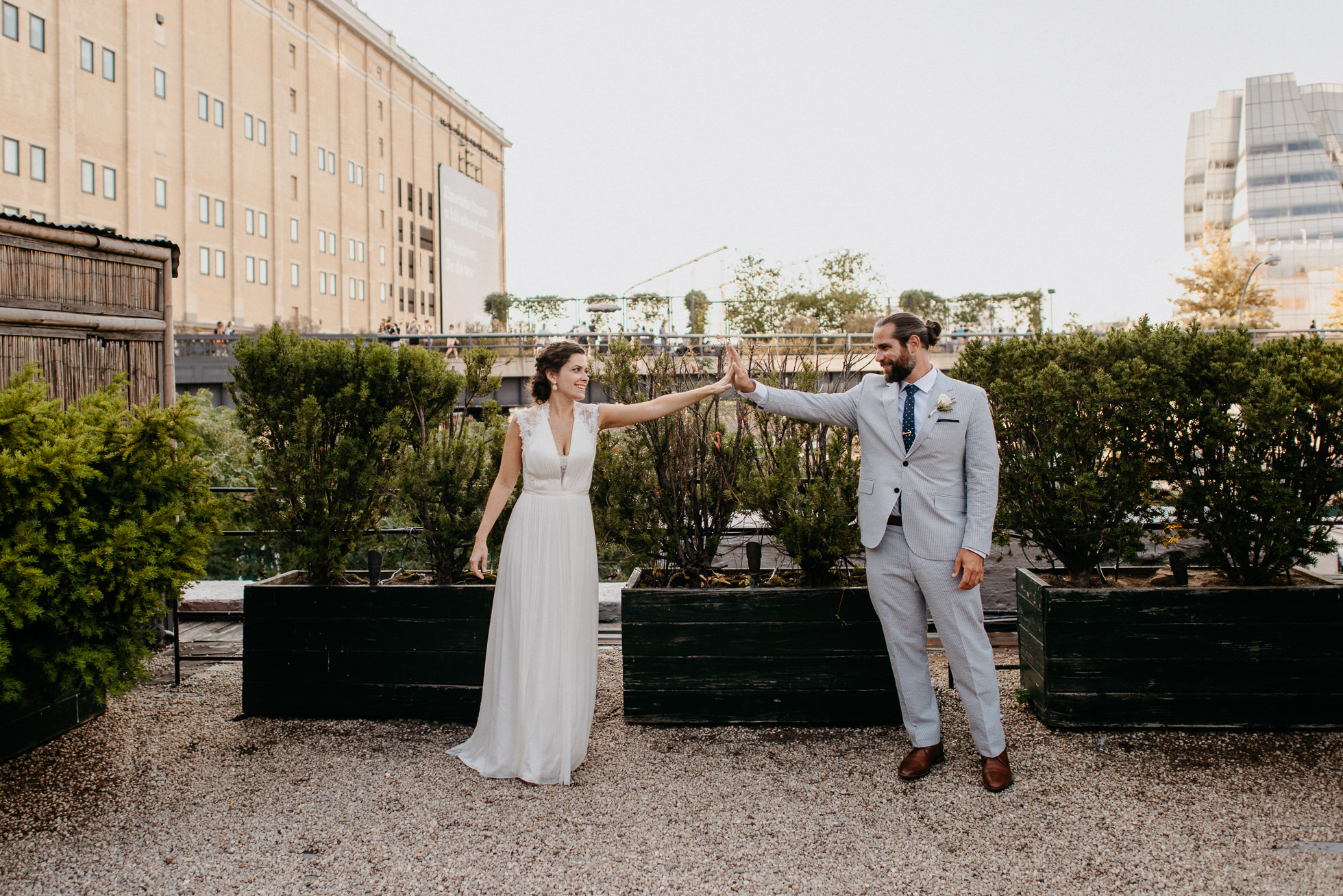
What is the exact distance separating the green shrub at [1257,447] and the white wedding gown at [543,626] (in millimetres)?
2986

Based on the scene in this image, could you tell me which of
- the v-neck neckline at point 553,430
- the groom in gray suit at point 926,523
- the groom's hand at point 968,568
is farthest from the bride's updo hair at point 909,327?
the v-neck neckline at point 553,430

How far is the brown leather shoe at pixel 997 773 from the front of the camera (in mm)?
3902

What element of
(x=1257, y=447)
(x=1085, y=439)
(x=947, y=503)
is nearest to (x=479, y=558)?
(x=947, y=503)

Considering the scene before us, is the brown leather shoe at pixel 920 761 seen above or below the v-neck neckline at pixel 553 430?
below

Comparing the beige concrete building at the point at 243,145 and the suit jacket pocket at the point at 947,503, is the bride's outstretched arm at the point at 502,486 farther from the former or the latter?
the beige concrete building at the point at 243,145

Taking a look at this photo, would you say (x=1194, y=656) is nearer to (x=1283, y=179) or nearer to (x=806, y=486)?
(x=806, y=486)

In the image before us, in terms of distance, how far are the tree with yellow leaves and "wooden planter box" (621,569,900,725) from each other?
45446 mm

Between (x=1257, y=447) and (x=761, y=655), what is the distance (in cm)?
261

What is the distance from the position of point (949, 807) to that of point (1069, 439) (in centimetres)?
203

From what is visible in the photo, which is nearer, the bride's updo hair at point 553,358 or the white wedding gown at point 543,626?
the white wedding gown at point 543,626

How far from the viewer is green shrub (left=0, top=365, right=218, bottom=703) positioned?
3.34m

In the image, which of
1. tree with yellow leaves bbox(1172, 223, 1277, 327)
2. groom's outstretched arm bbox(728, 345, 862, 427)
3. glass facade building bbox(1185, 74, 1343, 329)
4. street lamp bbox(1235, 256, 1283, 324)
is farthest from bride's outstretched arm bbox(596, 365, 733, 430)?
glass facade building bbox(1185, 74, 1343, 329)

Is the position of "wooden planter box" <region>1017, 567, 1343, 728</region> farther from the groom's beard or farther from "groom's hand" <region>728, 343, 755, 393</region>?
"groom's hand" <region>728, 343, 755, 393</region>

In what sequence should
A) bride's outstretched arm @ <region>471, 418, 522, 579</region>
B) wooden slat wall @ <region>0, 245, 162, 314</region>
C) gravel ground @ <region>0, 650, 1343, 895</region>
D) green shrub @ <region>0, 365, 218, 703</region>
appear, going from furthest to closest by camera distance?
wooden slat wall @ <region>0, 245, 162, 314</region> → bride's outstretched arm @ <region>471, 418, 522, 579</region> → green shrub @ <region>0, 365, 218, 703</region> → gravel ground @ <region>0, 650, 1343, 895</region>
